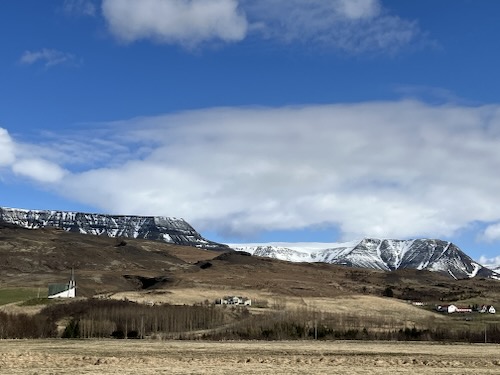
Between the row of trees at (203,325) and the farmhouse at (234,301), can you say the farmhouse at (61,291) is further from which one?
the farmhouse at (234,301)

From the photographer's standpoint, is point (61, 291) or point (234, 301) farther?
point (234, 301)

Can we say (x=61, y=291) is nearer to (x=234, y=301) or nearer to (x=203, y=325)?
(x=234, y=301)

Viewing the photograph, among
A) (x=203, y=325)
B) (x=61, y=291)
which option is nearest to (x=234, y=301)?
(x=203, y=325)

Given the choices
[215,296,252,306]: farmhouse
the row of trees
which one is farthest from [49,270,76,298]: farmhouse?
[215,296,252,306]: farmhouse

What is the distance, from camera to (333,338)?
11875 cm

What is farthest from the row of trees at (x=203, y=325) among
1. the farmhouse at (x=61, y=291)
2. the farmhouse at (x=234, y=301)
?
the farmhouse at (x=61, y=291)

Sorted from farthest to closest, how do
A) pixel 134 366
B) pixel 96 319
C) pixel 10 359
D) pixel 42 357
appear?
pixel 96 319 < pixel 42 357 < pixel 10 359 < pixel 134 366

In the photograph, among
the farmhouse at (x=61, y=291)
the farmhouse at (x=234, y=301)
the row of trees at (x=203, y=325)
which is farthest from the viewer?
the farmhouse at (x=234, y=301)

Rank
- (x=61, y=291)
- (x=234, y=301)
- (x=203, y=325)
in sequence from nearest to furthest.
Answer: (x=203, y=325) → (x=61, y=291) → (x=234, y=301)

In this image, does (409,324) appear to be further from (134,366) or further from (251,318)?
(134,366)

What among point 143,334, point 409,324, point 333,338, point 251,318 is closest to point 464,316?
point 409,324

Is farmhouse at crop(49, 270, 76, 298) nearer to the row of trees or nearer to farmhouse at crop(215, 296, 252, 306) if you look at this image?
the row of trees

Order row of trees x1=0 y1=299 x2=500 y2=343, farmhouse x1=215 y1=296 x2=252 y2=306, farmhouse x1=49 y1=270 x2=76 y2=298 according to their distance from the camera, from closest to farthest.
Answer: row of trees x1=0 y1=299 x2=500 y2=343
farmhouse x1=49 y1=270 x2=76 y2=298
farmhouse x1=215 y1=296 x2=252 y2=306

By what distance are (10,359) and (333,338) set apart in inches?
2948
